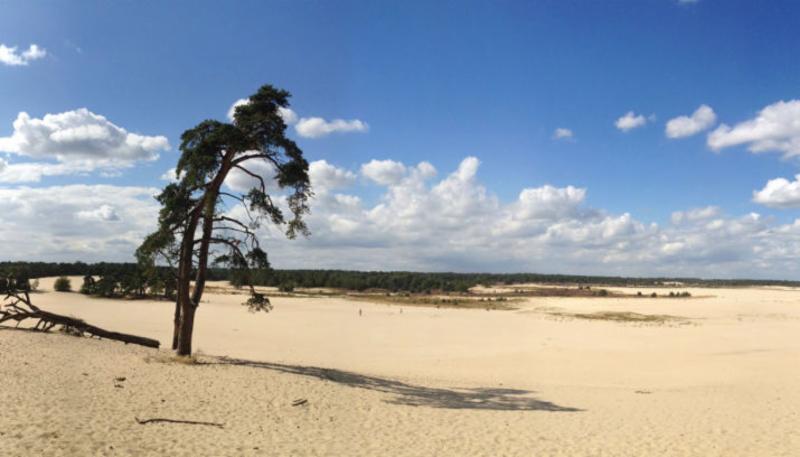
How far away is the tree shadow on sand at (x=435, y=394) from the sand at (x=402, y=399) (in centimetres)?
8

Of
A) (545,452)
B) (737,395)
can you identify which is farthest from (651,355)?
(545,452)

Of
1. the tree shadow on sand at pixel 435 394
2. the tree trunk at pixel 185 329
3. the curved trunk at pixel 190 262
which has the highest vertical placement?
the curved trunk at pixel 190 262

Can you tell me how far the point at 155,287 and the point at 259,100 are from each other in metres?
7.97

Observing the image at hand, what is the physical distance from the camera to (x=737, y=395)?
811 inches

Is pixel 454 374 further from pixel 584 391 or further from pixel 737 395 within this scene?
pixel 737 395

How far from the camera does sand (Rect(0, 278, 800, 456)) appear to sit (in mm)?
10859

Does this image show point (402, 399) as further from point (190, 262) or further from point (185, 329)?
point (190, 262)

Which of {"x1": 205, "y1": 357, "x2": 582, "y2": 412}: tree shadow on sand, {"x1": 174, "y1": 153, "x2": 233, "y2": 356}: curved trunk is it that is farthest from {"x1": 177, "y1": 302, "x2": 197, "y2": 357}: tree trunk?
{"x1": 205, "y1": 357, "x2": 582, "y2": 412}: tree shadow on sand

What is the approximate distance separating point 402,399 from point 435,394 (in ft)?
6.23

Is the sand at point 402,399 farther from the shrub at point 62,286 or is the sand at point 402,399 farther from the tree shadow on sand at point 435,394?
the shrub at point 62,286

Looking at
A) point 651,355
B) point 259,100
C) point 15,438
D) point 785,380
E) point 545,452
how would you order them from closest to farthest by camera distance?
1. point 15,438
2. point 545,452
3. point 259,100
4. point 785,380
5. point 651,355


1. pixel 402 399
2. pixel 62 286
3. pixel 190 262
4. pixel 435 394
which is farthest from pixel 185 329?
pixel 62 286

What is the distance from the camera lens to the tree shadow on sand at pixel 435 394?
16.7 metres

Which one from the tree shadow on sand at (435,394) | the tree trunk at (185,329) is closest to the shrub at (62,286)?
the tree shadow on sand at (435,394)
